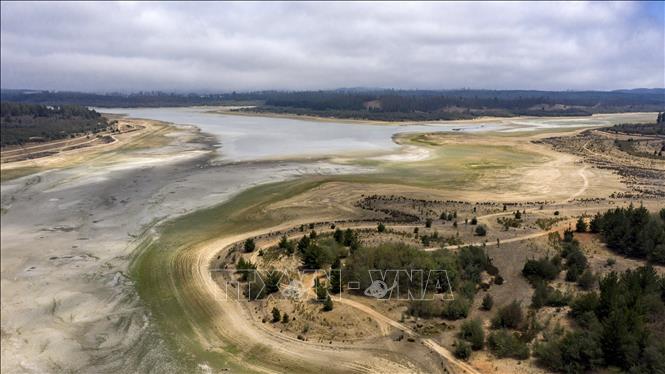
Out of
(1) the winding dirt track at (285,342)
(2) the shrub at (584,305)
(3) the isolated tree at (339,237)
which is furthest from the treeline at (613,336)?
(3) the isolated tree at (339,237)

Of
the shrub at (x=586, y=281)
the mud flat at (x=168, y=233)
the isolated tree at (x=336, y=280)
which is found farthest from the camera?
the isolated tree at (x=336, y=280)

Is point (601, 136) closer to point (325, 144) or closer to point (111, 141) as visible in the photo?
point (325, 144)

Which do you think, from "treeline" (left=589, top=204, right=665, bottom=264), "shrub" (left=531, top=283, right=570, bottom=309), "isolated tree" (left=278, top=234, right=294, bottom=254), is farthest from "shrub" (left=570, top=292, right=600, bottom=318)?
"isolated tree" (left=278, top=234, right=294, bottom=254)

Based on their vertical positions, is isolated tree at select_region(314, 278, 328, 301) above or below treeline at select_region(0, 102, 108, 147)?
below

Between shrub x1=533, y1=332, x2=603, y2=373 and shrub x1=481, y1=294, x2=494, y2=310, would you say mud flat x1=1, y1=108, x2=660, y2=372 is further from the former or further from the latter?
shrub x1=481, y1=294, x2=494, y2=310

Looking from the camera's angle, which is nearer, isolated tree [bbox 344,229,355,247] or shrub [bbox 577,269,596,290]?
shrub [bbox 577,269,596,290]

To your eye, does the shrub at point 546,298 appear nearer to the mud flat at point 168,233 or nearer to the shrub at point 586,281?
the shrub at point 586,281
